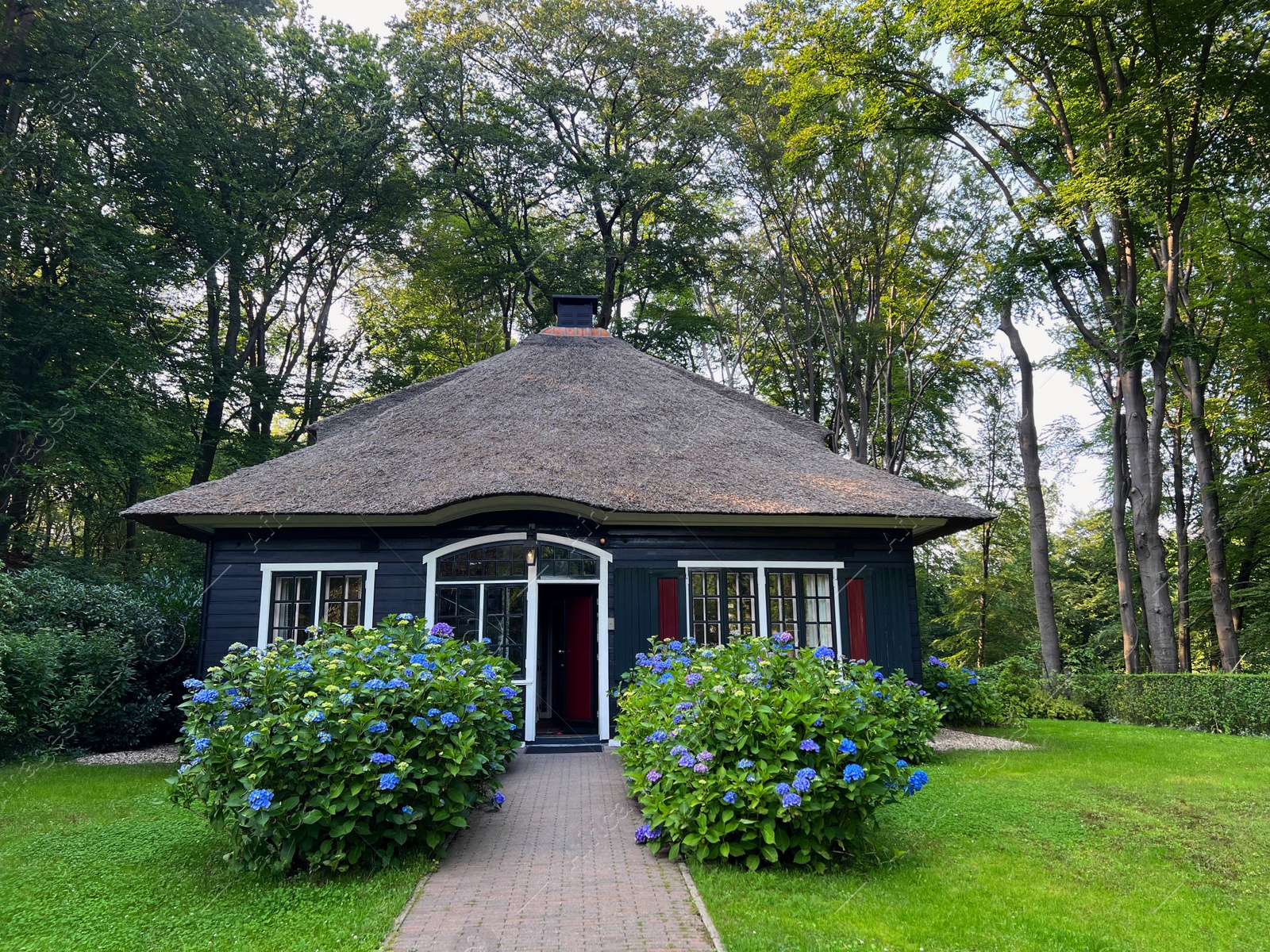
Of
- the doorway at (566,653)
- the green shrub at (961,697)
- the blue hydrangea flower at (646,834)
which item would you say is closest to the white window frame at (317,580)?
the doorway at (566,653)

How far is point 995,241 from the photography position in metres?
18.0

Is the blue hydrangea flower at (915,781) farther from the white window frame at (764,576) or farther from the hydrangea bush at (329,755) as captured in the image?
the white window frame at (764,576)

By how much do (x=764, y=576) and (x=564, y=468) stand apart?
305 centimetres

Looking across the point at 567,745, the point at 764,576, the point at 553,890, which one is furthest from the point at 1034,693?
the point at 553,890

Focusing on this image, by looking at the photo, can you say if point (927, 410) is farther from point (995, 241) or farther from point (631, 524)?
point (631, 524)

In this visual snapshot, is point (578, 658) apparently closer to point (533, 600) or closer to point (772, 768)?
point (533, 600)

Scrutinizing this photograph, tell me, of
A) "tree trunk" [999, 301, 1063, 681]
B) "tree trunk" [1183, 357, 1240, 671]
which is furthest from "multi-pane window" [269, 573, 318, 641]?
"tree trunk" [1183, 357, 1240, 671]

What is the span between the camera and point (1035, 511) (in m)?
18.1

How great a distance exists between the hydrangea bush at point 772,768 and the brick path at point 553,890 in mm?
400

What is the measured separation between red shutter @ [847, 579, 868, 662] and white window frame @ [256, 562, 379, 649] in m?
6.37

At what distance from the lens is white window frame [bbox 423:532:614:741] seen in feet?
31.9

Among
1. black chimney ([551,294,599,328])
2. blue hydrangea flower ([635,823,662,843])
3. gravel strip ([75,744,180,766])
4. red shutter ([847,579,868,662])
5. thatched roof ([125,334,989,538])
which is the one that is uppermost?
black chimney ([551,294,599,328])

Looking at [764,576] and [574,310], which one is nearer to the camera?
[764,576]

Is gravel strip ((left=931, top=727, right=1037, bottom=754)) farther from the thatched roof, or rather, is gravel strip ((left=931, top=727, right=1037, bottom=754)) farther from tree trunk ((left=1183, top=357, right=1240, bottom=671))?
tree trunk ((left=1183, top=357, right=1240, bottom=671))
